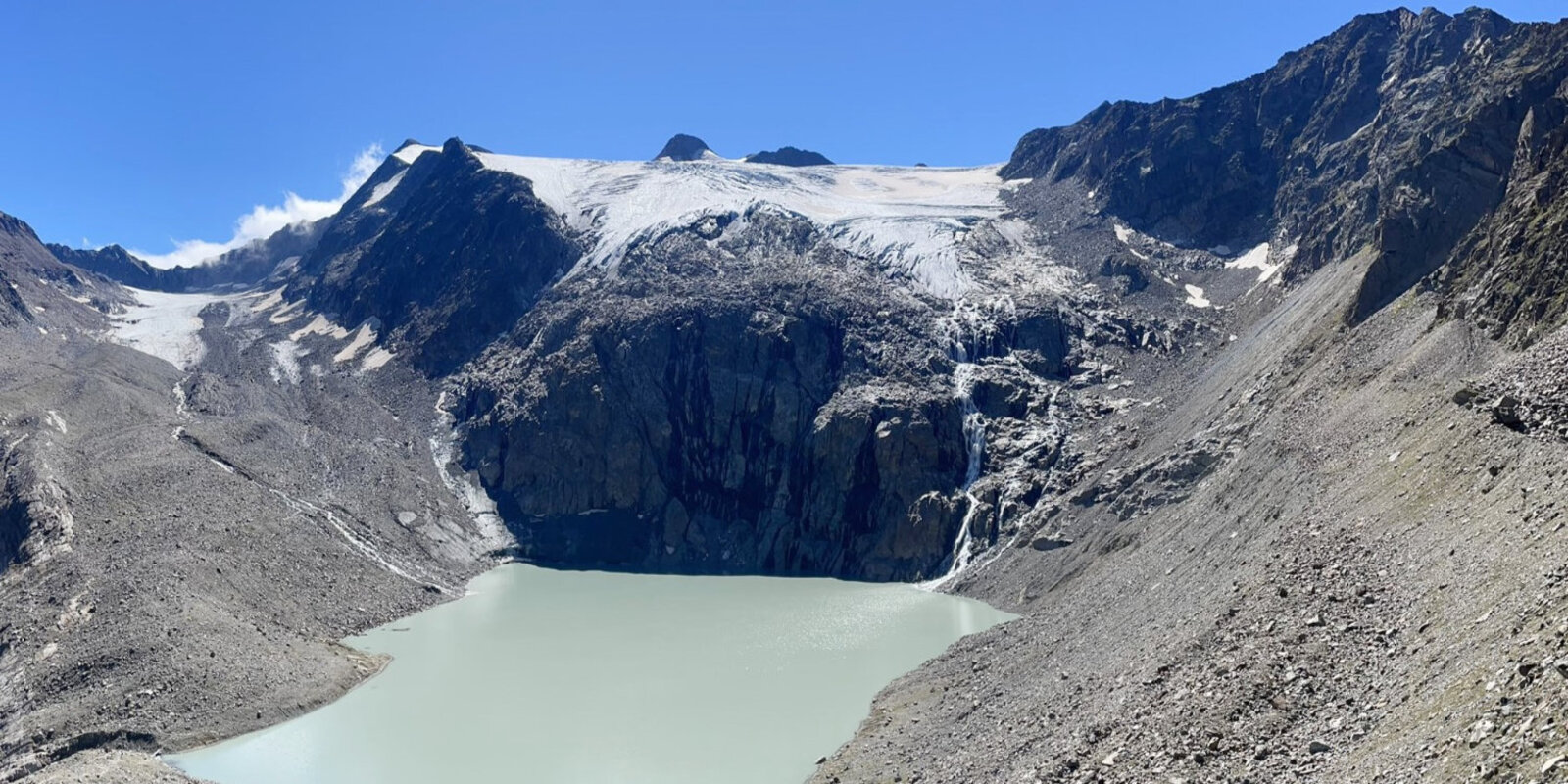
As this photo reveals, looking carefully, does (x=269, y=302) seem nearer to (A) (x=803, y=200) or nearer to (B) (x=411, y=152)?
(B) (x=411, y=152)

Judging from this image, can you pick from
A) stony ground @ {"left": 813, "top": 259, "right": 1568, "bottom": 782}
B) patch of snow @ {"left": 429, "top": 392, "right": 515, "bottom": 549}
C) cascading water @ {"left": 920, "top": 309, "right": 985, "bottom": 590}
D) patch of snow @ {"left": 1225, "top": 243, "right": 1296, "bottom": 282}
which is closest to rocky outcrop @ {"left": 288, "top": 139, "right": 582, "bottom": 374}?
patch of snow @ {"left": 429, "top": 392, "right": 515, "bottom": 549}

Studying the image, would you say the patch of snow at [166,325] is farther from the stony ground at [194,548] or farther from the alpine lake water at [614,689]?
the alpine lake water at [614,689]

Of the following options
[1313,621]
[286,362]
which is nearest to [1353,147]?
[1313,621]

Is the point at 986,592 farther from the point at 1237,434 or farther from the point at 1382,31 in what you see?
the point at 1382,31

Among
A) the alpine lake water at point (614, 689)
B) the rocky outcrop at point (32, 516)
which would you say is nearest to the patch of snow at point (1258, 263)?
the alpine lake water at point (614, 689)

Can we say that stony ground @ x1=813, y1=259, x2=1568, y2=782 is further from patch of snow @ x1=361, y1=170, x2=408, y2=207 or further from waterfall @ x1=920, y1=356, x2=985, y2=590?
patch of snow @ x1=361, y1=170, x2=408, y2=207

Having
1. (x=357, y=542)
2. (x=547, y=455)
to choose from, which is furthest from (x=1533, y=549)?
(x=547, y=455)
